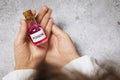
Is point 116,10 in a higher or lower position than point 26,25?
lower

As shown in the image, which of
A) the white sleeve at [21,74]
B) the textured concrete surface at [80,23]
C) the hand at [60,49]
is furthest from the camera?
the textured concrete surface at [80,23]

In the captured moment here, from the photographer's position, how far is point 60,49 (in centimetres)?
106

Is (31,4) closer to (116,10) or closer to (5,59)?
(5,59)

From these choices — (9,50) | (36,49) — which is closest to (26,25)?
(36,49)

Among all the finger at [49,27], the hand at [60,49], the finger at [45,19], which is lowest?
the hand at [60,49]

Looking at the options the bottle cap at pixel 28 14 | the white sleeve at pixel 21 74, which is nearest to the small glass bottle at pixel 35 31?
the bottle cap at pixel 28 14

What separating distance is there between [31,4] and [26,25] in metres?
0.23

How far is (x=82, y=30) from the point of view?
117 cm

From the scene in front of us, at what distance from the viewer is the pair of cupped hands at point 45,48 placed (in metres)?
1.00

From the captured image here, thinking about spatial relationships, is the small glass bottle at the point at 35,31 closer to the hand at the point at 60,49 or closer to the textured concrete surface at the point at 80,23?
the hand at the point at 60,49

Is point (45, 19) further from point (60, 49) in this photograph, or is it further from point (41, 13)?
point (60, 49)

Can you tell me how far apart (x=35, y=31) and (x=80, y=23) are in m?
0.27

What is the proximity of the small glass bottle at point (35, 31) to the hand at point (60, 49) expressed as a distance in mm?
79

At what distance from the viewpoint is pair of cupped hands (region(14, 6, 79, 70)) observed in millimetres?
1005
